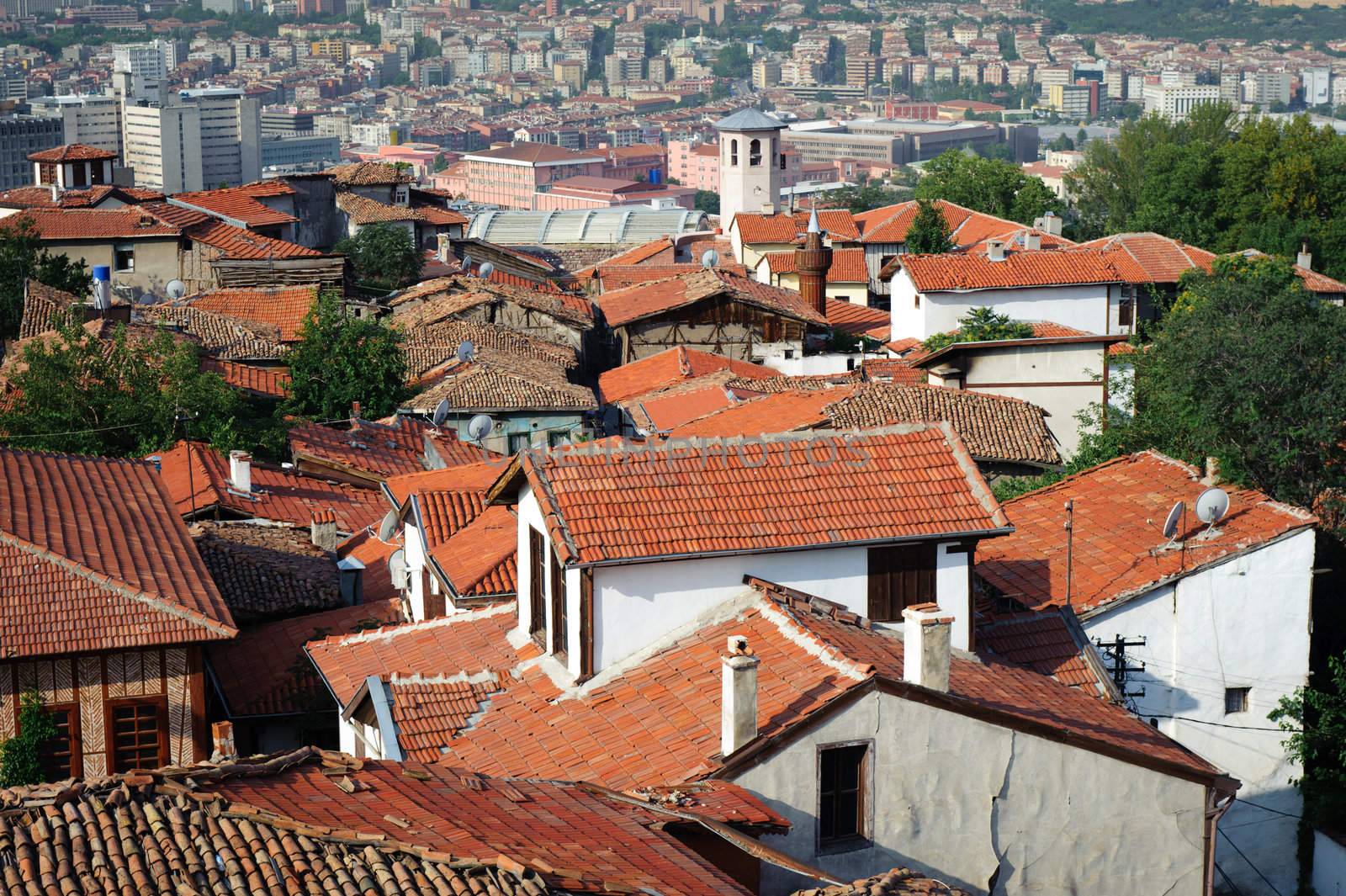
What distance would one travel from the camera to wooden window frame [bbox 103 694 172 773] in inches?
598

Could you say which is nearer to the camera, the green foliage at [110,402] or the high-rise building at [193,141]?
the green foliage at [110,402]

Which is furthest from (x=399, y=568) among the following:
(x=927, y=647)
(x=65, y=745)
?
(x=927, y=647)

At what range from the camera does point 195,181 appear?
544ft

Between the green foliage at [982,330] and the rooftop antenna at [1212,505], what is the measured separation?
19.1m

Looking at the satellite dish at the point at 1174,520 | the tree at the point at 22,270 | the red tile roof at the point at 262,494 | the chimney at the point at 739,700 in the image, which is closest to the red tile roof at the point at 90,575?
the red tile roof at the point at 262,494

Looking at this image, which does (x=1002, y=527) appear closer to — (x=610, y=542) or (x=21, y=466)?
(x=610, y=542)

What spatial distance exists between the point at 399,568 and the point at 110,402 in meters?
7.99

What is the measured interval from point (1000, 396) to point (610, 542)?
718 inches

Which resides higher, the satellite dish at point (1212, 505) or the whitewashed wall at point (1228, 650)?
the satellite dish at point (1212, 505)

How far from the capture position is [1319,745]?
60.0ft

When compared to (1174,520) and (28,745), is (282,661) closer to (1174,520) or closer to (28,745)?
(28,745)

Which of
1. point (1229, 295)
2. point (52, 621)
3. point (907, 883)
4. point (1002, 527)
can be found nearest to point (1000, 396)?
point (1229, 295)

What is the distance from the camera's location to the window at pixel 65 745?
15070 millimetres

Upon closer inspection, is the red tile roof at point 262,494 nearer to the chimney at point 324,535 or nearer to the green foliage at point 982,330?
the chimney at point 324,535
